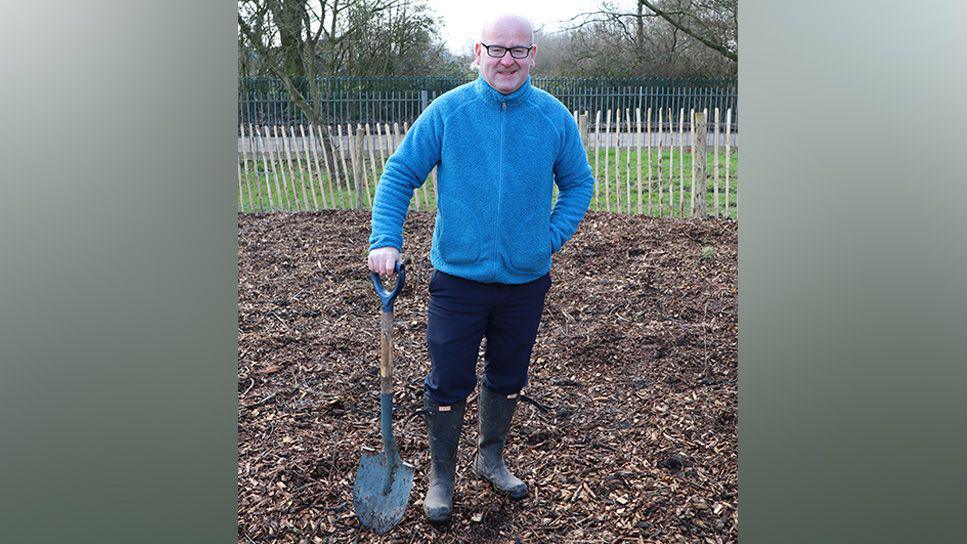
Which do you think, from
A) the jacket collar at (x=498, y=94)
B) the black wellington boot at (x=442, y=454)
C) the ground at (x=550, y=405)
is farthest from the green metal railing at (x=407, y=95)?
the jacket collar at (x=498, y=94)

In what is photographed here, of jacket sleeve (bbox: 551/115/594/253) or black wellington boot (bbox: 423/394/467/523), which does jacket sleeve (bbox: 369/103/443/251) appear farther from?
black wellington boot (bbox: 423/394/467/523)

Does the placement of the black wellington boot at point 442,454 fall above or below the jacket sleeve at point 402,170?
below

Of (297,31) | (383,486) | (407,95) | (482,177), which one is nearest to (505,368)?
(383,486)

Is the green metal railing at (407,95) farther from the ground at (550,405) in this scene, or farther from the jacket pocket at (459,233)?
the jacket pocket at (459,233)

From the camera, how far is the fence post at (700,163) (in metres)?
8.13

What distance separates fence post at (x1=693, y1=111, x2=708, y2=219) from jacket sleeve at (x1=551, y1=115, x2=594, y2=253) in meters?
5.49

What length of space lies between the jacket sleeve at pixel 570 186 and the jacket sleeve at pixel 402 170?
42cm

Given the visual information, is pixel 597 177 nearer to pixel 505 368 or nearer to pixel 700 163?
pixel 700 163

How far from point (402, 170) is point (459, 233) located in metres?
0.25

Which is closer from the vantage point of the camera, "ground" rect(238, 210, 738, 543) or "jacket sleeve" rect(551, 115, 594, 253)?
"jacket sleeve" rect(551, 115, 594, 253)

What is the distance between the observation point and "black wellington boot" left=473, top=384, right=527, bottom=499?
3.04m

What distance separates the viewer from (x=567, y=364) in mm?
4461

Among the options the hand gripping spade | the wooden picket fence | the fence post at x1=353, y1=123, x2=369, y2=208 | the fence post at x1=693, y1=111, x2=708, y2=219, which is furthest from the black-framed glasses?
the fence post at x1=353, y1=123, x2=369, y2=208
